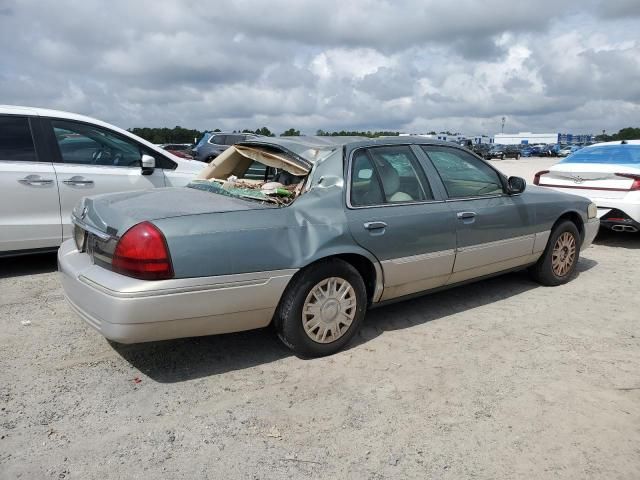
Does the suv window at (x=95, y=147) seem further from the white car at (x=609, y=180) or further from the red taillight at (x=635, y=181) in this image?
the red taillight at (x=635, y=181)

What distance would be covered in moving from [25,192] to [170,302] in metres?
3.19

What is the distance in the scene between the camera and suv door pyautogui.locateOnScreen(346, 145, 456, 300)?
12.4 ft

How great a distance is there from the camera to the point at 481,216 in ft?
14.6

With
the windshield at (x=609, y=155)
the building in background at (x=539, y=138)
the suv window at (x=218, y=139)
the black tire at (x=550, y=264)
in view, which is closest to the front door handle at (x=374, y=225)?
the black tire at (x=550, y=264)

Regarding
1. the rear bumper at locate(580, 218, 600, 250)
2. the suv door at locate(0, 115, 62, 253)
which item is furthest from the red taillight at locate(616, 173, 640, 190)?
the suv door at locate(0, 115, 62, 253)

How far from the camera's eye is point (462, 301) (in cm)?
493

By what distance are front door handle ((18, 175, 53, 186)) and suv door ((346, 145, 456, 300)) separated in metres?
3.33

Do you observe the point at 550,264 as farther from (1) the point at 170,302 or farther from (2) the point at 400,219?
(1) the point at 170,302

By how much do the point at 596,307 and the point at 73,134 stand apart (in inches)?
211

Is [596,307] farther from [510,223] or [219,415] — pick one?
[219,415]

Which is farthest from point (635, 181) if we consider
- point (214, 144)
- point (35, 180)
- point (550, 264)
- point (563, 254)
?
point (214, 144)

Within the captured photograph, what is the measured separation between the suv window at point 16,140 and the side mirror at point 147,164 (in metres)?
1.04

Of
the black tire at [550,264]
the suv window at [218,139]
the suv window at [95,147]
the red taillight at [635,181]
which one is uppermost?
the suv window at [218,139]

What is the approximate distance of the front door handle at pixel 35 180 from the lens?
5348mm
